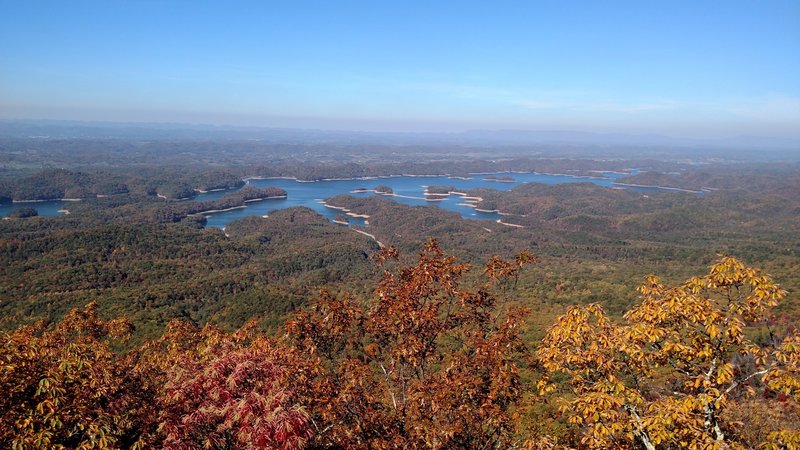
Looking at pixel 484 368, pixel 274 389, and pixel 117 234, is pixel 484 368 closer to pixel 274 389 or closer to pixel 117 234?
pixel 274 389

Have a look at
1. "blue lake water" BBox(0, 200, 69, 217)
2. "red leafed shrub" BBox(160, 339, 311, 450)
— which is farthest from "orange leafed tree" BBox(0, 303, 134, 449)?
A: "blue lake water" BBox(0, 200, 69, 217)

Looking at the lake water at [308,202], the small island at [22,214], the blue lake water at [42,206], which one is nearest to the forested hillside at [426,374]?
the lake water at [308,202]

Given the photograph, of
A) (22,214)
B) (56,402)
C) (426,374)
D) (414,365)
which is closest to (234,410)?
(56,402)

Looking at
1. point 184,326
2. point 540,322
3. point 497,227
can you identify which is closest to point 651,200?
point 497,227

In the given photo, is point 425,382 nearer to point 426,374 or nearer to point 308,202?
point 426,374

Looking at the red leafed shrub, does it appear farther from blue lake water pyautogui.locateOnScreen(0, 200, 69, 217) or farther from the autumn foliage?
blue lake water pyautogui.locateOnScreen(0, 200, 69, 217)

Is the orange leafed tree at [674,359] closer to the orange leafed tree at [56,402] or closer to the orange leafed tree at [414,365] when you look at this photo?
the orange leafed tree at [414,365]
